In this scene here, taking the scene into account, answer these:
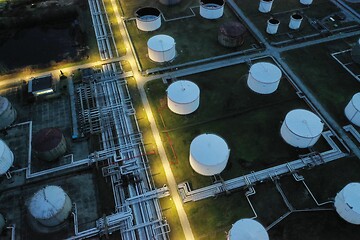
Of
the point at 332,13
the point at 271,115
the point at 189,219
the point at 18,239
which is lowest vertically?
the point at 18,239

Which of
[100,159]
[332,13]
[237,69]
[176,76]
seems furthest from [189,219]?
[332,13]

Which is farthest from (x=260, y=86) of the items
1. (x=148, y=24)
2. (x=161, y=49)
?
(x=148, y=24)

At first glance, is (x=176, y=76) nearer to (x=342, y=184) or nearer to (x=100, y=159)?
(x=100, y=159)

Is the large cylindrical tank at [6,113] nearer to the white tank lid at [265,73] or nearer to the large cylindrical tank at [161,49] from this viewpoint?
the large cylindrical tank at [161,49]

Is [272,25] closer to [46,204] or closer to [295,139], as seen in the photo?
[295,139]

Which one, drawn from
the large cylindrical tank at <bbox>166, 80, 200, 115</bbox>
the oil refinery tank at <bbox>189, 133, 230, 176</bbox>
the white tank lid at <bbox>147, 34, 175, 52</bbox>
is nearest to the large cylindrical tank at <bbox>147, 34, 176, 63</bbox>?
the white tank lid at <bbox>147, 34, 175, 52</bbox>

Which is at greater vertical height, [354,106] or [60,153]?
[354,106]
